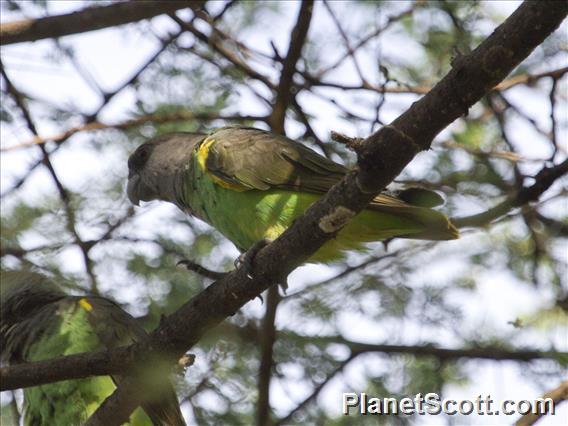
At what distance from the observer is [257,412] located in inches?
218

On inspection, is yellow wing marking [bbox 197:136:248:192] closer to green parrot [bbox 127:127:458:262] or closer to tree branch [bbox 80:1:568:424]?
green parrot [bbox 127:127:458:262]

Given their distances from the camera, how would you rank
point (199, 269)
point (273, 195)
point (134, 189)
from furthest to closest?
point (134, 189) < point (273, 195) < point (199, 269)

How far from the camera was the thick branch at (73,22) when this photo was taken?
4.83 m

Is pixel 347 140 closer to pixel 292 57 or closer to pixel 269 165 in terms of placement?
pixel 269 165

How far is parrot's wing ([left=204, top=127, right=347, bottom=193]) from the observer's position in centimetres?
497

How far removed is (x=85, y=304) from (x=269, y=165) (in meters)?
1.64

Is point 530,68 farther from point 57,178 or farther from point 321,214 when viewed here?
point 57,178

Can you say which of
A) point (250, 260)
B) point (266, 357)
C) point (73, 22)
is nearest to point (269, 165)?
point (250, 260)

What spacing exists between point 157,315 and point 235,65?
205 centimetres

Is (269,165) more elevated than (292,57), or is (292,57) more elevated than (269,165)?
(292,57)

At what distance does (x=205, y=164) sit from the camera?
5273 mm

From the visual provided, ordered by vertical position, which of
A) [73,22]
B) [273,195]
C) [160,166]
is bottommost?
[273,195]

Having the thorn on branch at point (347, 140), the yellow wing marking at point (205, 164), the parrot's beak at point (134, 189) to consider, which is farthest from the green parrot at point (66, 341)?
the thorn on branch at point (347, 140)

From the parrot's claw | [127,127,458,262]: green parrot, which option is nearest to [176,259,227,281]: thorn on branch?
[127,127,458,262]: green parrot
